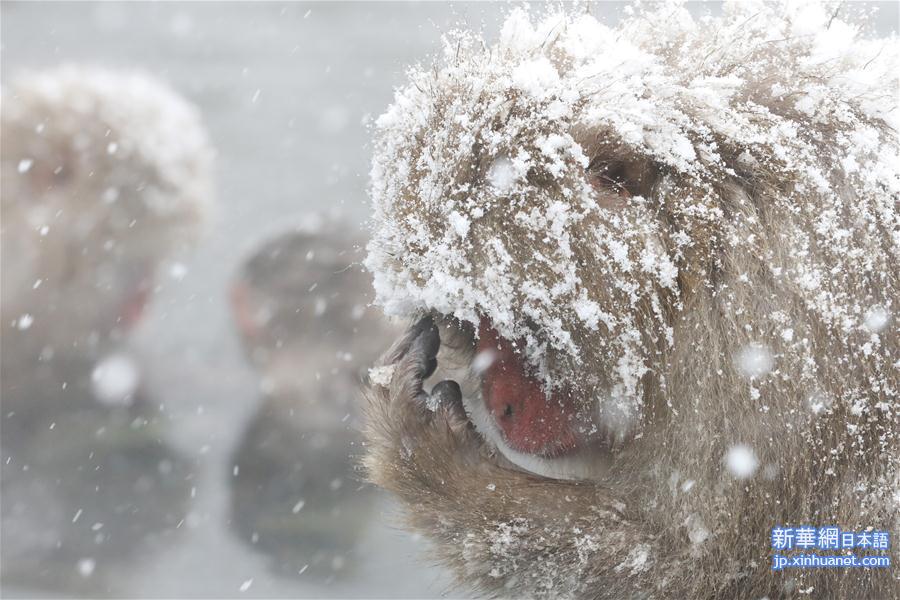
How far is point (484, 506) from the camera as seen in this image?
1.00 metres

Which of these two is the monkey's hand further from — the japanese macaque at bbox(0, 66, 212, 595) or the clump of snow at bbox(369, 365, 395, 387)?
the japanese macaque at bbox(0, 66, 212, 595)

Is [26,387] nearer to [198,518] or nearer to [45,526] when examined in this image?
[45,526]

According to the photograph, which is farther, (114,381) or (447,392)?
(114,381)

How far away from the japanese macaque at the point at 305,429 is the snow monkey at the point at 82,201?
54cm

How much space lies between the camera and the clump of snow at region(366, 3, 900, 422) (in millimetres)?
809

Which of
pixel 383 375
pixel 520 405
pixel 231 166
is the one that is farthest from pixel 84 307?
pixel 520 405

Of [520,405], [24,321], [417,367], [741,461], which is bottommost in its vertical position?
[741,461]

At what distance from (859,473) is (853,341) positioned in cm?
17

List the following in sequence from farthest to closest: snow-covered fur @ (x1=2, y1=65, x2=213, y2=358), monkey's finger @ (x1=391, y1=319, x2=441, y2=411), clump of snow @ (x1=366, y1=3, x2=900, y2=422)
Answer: snow-covered fur @ (x1=2, y1=65, x2=213, y2=358)
monkey's finger @ (x1=391, y1=319, x2=441, y2=411)
clump of snow @ (x1=366, y1=3, x2=900, y2=422)

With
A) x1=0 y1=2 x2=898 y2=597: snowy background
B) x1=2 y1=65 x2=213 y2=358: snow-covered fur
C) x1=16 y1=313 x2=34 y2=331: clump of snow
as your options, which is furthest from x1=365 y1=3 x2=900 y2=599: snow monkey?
x1=16 y1=313 x2=34 y2=331: clump of snow

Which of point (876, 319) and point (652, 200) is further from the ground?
point (652, 200)

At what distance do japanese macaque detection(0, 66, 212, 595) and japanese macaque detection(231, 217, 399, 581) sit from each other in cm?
44

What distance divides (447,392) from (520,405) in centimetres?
12

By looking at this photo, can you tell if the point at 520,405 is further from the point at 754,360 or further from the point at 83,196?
the point at 83,196
